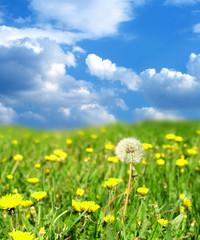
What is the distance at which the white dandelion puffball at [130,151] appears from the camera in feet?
4.91

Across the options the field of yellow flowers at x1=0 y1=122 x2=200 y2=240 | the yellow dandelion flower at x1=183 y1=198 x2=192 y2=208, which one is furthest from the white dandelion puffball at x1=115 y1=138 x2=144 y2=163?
the yellow dandelion flower at x1=183 y1=198 x2=192 y2=208

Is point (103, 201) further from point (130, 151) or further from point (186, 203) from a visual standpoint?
point (186, 203)

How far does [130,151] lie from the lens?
155 centimetres

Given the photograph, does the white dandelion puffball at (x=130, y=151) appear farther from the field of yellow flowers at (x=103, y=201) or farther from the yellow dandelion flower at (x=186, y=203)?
the yellow dandelion flower at (x=186, y=203)

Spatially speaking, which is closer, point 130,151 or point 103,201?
point 130,151

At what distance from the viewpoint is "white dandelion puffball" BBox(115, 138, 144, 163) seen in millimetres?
1496

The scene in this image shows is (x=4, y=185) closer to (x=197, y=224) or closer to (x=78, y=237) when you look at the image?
(x=78, y=237)

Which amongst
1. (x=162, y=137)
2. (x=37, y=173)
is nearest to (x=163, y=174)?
(x=37, y=173)

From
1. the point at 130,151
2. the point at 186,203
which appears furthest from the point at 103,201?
the point at 186,203

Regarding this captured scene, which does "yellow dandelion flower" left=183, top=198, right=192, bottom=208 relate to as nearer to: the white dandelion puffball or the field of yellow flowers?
the field of yellow flowers

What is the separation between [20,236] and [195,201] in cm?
136

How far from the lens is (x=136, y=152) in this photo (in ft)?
5.00

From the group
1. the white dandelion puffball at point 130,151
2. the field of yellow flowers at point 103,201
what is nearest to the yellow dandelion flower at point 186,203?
the field of yellow flowers at point 103,201

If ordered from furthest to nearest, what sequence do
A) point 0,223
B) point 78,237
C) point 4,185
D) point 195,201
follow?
point 4,185 → point 195,201 → point 0,223 → point 78,237
